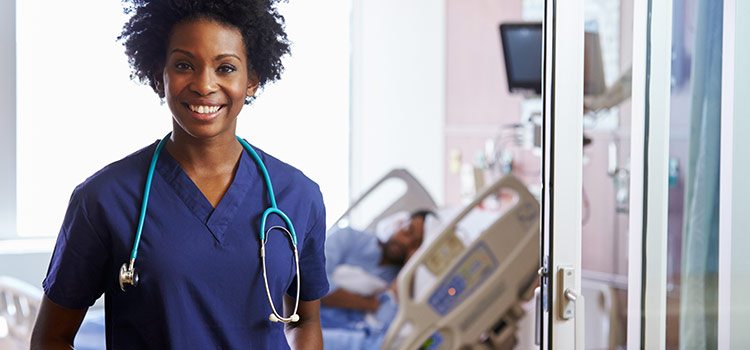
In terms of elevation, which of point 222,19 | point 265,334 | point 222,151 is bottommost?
point 265,334

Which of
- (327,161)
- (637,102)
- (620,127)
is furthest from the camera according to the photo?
(620,127)

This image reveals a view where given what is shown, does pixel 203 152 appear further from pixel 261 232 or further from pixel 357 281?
pixel 357 281

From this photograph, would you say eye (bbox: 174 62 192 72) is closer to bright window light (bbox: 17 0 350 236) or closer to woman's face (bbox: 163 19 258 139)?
woman's face (bbox: 163 19 258 139)

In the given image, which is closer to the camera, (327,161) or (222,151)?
(222,151)

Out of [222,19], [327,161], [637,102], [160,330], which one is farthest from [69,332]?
[327,161]

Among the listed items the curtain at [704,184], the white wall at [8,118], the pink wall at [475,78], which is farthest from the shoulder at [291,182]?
the pink wall at [475,78]

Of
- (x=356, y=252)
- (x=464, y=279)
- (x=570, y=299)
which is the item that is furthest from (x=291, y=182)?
(x=356, y=252)

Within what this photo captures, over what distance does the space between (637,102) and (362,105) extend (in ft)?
7.43

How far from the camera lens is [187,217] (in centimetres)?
112

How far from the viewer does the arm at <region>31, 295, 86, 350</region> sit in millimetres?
1089

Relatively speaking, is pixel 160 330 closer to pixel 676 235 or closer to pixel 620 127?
pixel 676 235

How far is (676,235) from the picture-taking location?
6.13 ft

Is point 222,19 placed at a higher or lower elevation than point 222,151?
higher

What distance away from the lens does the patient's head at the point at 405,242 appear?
128 inches
